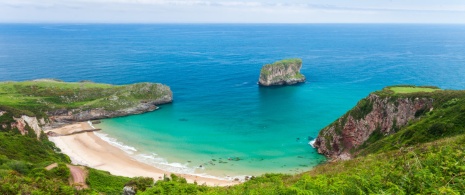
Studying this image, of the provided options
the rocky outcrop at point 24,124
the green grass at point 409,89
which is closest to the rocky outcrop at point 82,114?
the rocky outcrop at point 24,124

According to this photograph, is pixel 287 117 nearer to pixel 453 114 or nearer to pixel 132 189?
pixel 453 114

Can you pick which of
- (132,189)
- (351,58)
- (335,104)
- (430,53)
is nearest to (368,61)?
(351,58)

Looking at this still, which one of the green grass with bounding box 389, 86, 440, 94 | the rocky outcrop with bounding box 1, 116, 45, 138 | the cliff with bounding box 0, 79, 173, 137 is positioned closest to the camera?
the green grass with bounding box 389, 86, 440, 94

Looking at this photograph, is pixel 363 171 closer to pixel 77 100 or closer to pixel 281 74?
pixel 77 100

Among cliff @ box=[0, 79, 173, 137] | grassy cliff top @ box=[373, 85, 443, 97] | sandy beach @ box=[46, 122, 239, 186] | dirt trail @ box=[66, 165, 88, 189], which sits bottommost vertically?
sandy beach @ box=[46, 122, 239, 186]

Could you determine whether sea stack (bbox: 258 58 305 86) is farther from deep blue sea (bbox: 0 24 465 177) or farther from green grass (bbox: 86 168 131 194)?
green grass (bbox: 86 168 131 194)

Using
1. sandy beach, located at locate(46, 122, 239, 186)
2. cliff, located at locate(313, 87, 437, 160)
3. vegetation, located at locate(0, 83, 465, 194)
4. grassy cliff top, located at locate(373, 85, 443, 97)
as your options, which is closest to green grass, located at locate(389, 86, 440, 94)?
Result: grassy cliff top, located at locate(373, 85, 443, 97)

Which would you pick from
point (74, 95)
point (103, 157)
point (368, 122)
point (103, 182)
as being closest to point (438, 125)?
point (368, 122)
